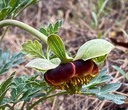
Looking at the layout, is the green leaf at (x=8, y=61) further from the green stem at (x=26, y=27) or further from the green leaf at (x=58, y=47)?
the green leaf at (x=58, y=47)

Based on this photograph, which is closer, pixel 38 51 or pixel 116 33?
pixel 38 51

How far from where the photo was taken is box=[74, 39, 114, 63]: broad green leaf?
90cm

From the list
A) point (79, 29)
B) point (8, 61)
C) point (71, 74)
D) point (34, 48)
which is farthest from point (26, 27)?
point (79, 29)

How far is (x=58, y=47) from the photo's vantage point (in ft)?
3.02

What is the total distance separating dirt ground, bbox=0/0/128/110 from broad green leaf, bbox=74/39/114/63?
31.1 inches

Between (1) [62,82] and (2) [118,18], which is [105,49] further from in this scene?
(2) [118,18]

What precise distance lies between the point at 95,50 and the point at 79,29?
5.44 ft

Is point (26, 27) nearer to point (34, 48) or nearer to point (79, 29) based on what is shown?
point (34, 48)

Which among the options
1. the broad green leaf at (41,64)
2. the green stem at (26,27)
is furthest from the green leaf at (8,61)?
the broad green leaf at (41,64)

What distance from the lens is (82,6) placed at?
2863 millimetres

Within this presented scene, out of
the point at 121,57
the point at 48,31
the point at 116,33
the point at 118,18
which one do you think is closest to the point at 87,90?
the point at 48,31

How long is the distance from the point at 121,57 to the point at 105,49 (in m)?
1.13

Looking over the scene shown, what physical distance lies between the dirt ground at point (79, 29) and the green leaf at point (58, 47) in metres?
0.78

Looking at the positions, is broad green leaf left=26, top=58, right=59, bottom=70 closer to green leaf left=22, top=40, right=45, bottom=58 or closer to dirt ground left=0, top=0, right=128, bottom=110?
green leaf left=22, top=40, right=45, bottom=58
